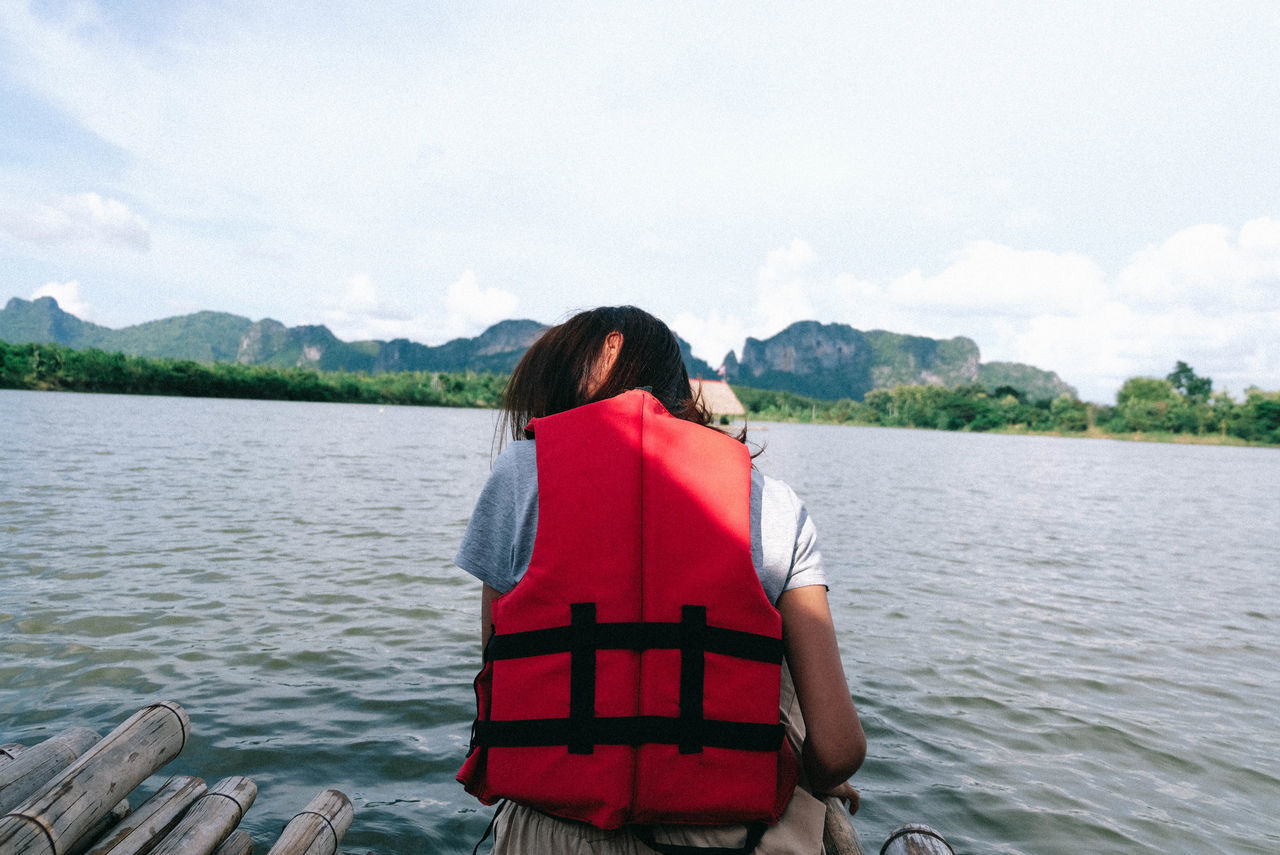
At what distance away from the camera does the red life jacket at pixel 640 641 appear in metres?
1.65

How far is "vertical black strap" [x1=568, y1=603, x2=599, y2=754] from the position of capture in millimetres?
1646

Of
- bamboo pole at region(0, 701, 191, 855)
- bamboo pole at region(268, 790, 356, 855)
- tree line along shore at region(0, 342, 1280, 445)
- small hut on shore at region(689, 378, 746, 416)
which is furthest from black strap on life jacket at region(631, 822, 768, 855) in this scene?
tree line along shore at region(0, 342, 1280, 445)

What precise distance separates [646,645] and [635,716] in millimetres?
161

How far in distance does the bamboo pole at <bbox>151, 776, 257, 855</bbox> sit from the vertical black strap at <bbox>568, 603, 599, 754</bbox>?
1.53 m

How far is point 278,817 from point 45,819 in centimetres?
177

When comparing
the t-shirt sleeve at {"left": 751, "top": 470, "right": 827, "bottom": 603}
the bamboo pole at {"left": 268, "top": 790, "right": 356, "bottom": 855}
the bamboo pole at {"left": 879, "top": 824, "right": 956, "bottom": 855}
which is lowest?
the bamboo pole at {"left": 268, "top": 790, "right": 356, "bottom": 855}

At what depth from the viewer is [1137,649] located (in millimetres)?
7297

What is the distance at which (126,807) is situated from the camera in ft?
8.48

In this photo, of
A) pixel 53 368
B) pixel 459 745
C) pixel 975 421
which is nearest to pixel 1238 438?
pixel 975 421

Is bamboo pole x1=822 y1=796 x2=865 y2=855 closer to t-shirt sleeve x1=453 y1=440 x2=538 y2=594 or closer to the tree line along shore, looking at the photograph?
t-shirt sleeve x1=453 y1=440 x2=538 y2=594

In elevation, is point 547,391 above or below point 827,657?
above

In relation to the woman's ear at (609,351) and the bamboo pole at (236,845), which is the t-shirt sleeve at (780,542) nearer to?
the woman's ear at (609,351)

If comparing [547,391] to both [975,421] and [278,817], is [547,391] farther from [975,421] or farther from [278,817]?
[975,421]

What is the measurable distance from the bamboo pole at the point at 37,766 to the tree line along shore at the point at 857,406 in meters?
58.0
